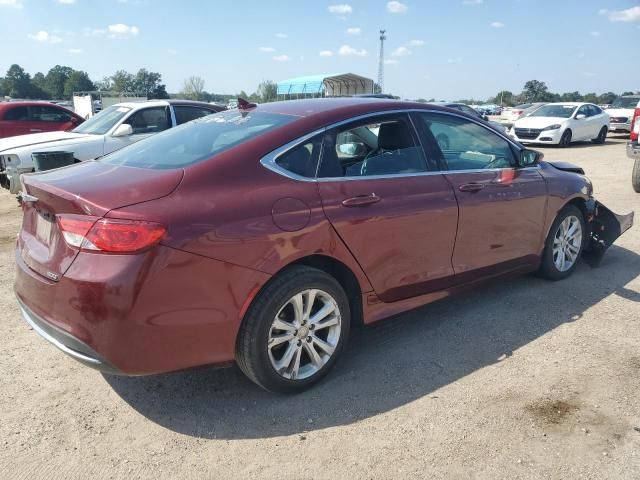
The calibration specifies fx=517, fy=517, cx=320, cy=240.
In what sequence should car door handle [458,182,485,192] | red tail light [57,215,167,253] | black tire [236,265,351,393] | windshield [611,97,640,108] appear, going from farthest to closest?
windshield [611,97,640,108]
car door handle [458,182,485,192]
black tire [236,265,351,393]
red tail light [57,215,167,253]

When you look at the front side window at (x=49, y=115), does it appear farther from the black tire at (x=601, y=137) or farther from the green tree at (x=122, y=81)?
the green tree at (x=122, y=81)

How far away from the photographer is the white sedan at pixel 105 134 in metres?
7.73

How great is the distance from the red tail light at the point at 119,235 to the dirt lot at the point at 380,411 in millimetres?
1032

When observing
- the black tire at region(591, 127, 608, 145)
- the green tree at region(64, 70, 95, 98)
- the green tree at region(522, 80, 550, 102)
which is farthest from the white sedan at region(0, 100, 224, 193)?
the green tree at region(64, 70, 95, 98)

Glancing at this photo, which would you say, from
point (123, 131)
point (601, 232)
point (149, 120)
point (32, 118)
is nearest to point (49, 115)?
point (32, 118)

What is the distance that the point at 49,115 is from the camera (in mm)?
12828

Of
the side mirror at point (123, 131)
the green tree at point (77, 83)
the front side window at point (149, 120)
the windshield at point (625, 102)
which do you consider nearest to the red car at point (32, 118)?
the front side window at point (149, 120)

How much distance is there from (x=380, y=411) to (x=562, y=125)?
55.5 ft

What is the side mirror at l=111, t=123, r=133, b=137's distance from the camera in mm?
8078

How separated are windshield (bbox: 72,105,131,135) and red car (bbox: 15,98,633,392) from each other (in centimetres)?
547

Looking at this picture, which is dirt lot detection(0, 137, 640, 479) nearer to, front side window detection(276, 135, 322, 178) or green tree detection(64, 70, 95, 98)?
front side window detection(276, 135, 322, 178)

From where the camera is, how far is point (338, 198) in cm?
305

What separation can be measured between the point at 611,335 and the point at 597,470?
1.63 meters

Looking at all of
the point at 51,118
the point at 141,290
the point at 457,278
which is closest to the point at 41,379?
the point at 141,290
